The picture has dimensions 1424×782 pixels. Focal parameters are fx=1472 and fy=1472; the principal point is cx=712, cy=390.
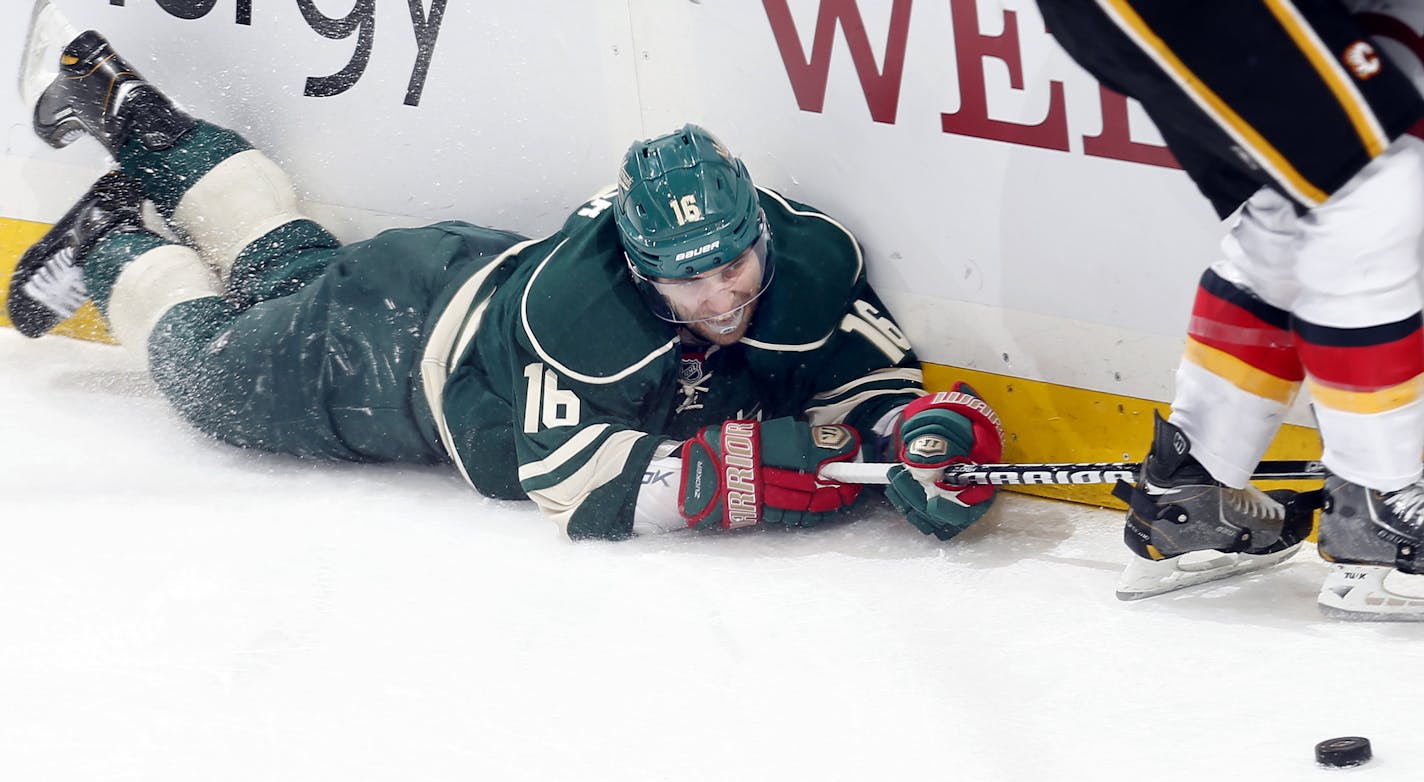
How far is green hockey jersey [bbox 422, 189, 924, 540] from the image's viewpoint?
226cm

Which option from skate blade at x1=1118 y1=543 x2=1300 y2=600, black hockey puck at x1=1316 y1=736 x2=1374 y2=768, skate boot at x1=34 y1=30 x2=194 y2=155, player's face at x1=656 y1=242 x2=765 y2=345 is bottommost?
skate blade at x1=1118 y1=543 x2=1300 y2=600

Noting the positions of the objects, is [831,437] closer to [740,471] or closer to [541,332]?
[740,471]

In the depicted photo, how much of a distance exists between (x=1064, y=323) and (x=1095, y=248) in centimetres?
14

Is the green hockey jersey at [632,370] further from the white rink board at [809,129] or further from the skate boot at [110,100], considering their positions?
the skate boot at [110,100]

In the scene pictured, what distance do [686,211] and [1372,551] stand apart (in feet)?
3.31

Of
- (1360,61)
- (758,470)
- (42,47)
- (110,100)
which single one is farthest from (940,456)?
(42,47)

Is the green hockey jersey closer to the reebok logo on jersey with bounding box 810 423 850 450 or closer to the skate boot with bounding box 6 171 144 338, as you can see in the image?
the reebok logo on jersey with bounding box 810 423 850 450

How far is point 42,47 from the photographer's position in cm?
297

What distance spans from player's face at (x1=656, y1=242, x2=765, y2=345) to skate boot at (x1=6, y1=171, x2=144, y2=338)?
132cm

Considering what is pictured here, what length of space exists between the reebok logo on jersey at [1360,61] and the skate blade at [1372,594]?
0.61 m

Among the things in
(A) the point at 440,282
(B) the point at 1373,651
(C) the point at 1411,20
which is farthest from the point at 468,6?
(B) the point at 1373,651

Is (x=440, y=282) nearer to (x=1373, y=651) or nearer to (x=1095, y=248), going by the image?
(x=1095, y=248)

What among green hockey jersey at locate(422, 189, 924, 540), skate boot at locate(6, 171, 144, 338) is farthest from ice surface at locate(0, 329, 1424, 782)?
skate boot at locate(6, 171, 144, 338)

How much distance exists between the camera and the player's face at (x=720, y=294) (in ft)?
7.14
